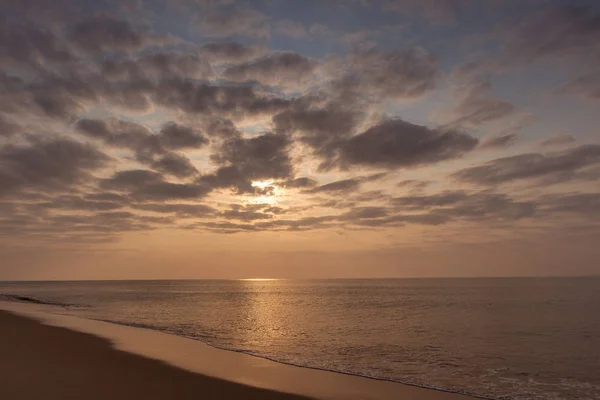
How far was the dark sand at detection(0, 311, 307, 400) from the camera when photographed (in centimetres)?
1330

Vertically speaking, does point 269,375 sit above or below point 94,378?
below

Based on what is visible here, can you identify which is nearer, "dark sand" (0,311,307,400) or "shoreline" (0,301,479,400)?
"dark sand" (0,311,307,400)

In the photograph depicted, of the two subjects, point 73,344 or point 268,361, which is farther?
point 73,344

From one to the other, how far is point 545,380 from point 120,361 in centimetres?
1960

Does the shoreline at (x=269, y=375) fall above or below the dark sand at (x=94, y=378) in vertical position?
below

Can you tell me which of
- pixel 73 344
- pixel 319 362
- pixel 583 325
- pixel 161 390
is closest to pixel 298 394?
pixel 161 390

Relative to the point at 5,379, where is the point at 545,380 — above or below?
below

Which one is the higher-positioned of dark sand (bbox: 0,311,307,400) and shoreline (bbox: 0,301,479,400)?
dark sand (bbox: 0,311,307,400)

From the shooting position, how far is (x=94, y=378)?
15305mm

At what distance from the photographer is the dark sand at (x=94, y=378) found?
13305mm

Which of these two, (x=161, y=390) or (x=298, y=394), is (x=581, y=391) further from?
(x=161, y=390)

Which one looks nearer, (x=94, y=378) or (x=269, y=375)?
(x=94, y=378)

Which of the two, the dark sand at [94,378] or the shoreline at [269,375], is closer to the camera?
the dark sand at [94,378]

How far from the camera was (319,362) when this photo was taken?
2155cm
